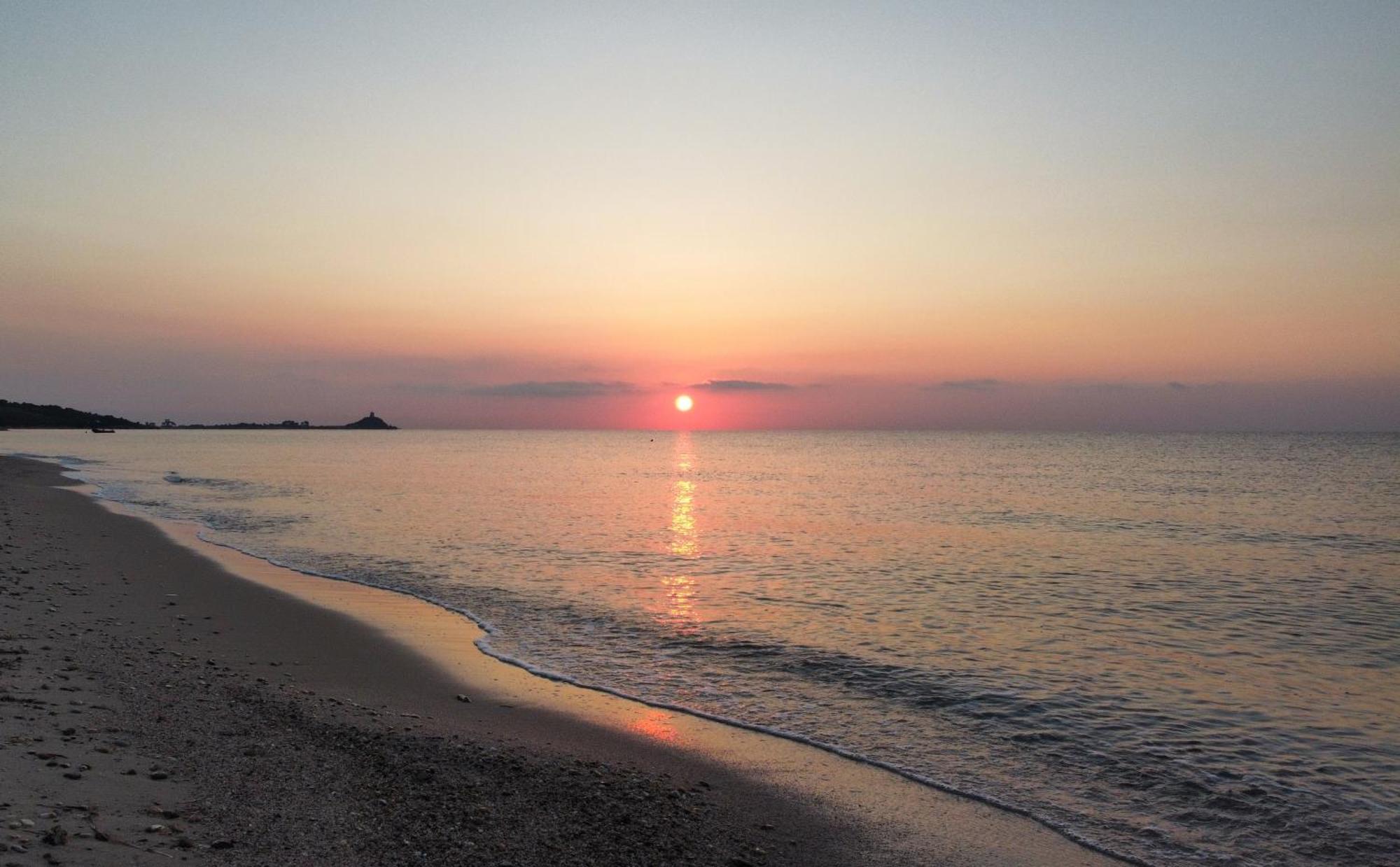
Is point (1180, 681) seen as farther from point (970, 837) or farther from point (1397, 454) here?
point (1397, 454)

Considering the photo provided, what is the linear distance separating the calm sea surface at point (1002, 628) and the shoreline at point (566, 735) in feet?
2.62

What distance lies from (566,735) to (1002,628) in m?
11.1

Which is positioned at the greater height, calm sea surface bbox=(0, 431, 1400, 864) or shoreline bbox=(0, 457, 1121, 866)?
shoreline bbox=(0, 457, 1121, 866)

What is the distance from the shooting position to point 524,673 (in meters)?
14.3

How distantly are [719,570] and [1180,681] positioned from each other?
1449 cm

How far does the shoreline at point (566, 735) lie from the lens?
8.02m

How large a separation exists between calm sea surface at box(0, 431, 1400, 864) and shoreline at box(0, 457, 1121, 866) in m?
0.80

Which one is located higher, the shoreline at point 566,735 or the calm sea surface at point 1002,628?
the shoreline at point 566,735

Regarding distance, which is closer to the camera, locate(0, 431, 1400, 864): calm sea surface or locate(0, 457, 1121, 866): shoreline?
locate(0, 457, 1121, 866): shoreline

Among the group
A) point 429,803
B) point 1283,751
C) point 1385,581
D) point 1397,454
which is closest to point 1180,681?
point 1283,751

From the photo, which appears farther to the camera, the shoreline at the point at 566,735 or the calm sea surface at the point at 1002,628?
the calm sea surface at the point at 1002,628

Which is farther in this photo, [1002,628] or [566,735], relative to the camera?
[1002,628]

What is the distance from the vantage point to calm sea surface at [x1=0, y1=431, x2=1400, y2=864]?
9.98 meters

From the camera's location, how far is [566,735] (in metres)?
11.0
